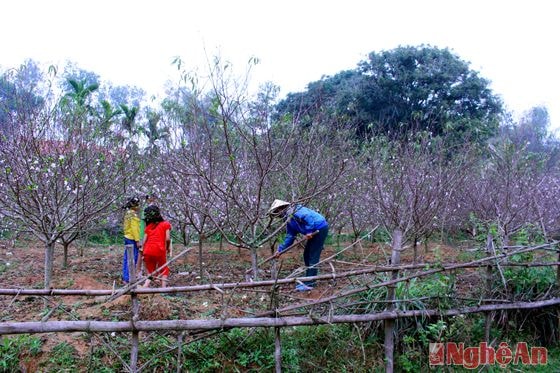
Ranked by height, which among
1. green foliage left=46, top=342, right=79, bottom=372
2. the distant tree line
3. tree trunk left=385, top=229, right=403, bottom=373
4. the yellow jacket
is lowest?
green foliage left=46, top=342, right=79, bottom=372

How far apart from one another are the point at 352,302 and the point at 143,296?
2031 millimetres

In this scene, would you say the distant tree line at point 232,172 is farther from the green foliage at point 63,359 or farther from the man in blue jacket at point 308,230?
the green foliage at point 63,359

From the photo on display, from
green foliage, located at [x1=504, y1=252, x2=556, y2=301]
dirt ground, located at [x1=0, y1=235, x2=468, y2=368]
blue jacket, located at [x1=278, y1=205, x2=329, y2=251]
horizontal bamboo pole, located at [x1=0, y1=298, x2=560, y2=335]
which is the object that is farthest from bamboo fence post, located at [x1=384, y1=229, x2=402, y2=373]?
blue jacket, located at [x1=278, y1=205, x2=329, y2=251]

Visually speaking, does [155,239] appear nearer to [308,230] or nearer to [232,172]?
[232,172]

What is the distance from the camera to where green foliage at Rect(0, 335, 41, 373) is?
3818 mm

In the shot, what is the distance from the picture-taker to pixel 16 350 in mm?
3918

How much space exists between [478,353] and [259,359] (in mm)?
2004

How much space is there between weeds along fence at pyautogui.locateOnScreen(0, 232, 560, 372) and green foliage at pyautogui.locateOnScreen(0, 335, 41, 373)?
0.48 meters

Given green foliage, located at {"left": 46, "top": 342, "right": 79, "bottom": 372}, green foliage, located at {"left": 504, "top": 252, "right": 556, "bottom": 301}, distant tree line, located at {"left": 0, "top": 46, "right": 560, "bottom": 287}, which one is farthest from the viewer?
distant tree line, located at {"left": 0, "top": 46, "right": 560, "bottom": 287}

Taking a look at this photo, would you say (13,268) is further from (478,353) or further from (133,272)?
(478,353)

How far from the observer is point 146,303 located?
4.45m

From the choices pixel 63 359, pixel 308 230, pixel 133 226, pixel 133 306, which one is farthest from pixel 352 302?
pixel 133 226

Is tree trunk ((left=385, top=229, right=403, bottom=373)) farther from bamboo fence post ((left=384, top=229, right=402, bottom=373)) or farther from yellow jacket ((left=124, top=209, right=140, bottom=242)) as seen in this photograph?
yellow jacket ((left=124, top=209, right=140, bottom=242))

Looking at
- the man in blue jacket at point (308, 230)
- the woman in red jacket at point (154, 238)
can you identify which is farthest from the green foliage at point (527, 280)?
the woman in red jacket at point (154, 238)
